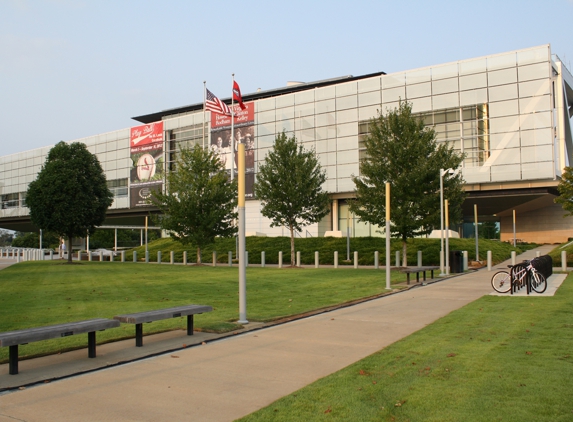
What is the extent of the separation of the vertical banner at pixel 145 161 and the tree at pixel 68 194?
86.2 ft

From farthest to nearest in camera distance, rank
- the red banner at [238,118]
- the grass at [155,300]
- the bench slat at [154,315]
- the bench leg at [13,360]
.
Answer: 1. the red banner at [238,118]
2. the grass at [155,300]
3. the bench slat at [154,315]
4. the bench leg at [13,360]

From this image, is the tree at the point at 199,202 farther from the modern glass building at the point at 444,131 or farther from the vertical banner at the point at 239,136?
the vertical banner at the point at 239,136

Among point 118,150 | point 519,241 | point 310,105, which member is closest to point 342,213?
point 310,105

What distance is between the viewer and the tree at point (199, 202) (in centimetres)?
3662

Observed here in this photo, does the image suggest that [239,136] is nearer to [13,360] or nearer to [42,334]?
[42,334]

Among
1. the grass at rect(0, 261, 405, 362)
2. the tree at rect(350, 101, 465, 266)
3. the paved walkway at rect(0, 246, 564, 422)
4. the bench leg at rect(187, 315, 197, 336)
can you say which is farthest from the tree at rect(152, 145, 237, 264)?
the bench leg at rect(187, 315, 197, 336)

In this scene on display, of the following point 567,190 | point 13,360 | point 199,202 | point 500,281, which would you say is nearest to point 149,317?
point 13,360

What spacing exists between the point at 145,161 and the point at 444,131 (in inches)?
1575

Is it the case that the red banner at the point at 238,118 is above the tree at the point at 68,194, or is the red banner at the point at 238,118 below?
above

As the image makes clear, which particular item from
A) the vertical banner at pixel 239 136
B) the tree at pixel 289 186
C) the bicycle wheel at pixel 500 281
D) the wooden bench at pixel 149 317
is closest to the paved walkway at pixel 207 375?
the wooden bench at pixel 149 317

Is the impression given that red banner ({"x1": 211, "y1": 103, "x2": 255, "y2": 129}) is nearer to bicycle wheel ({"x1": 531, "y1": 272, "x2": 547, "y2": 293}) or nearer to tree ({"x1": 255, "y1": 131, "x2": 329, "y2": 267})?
tree ({"x1": 255, "y1": 131, "x2": 329, "y2": 267})

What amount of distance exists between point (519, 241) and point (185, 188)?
38195mm

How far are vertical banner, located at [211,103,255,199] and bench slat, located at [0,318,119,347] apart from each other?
49915 mm

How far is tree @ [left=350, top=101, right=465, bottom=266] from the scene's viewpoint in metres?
28.0
